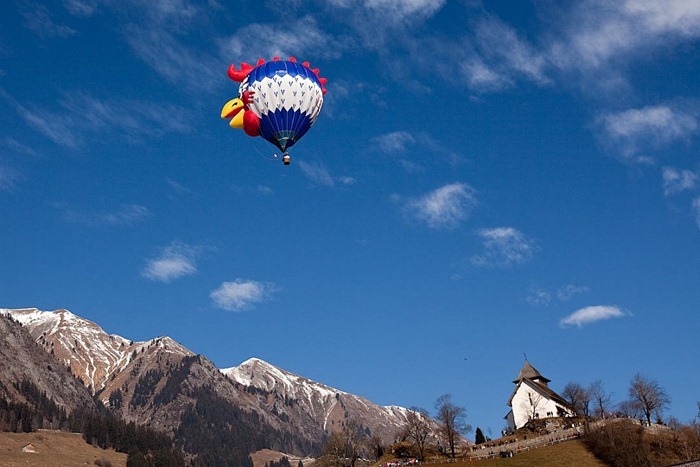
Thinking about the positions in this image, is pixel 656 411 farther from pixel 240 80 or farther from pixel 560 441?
pixel 240 80

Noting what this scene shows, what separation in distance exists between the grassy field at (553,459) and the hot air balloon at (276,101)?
52.9 meters

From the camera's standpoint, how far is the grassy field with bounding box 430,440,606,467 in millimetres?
86250

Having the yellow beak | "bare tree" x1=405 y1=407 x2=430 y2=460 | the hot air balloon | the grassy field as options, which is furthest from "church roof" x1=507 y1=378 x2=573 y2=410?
the yellow beak

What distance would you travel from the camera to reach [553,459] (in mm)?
88562

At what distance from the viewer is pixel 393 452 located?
371 ft

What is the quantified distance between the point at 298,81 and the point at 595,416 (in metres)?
81.6

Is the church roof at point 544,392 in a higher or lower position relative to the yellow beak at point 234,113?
lower

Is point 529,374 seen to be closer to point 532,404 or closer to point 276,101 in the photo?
point 532,404

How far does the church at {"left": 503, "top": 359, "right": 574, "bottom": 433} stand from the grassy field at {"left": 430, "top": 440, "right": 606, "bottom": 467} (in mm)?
27177

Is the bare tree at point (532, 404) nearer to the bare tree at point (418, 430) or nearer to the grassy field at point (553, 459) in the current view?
the bare tree at point (418, 430)

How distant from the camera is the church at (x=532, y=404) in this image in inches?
4847

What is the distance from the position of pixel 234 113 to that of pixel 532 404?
86.9 meters

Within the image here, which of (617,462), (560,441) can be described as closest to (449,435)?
(560,441)

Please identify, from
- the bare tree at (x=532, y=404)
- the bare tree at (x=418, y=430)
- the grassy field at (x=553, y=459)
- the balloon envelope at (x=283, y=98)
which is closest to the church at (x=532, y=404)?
the bare tree at (x=532, y=404)
